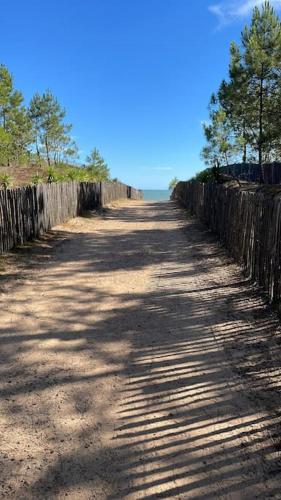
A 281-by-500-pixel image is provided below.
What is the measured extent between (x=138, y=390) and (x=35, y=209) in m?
10.0

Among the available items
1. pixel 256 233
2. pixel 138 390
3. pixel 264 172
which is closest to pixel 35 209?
pixel 256 233

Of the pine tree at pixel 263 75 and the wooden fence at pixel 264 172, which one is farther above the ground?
the pine tree at pixel 263 75

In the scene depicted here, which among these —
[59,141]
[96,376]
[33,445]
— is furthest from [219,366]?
[59,141]

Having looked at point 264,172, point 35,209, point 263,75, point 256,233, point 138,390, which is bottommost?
point 138,390

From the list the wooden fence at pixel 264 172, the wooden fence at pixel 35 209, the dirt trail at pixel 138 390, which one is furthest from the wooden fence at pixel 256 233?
the wooden fence at pixel 264 172

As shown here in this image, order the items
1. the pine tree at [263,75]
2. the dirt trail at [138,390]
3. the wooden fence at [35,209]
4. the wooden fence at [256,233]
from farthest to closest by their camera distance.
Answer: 1. the pine tree at [263,75]
2. the wooden fence at [35,209]
3. the wooden fence at [256,233]
4. the dirt trail at [138,390]

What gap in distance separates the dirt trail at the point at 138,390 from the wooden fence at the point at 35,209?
3.06m

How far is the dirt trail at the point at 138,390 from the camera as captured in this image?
2752 mm

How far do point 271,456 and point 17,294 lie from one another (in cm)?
489

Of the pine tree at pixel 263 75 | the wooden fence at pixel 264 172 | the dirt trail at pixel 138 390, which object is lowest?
the dirt trail at pixel 138 390

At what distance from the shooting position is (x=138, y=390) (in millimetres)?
3820

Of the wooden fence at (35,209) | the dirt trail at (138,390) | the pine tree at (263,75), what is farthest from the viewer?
the pine tree at (263,75)

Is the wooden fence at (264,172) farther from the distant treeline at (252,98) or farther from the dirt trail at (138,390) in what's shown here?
the dirt trail at (138,390)

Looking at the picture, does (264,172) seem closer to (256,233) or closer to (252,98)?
(252,98)
